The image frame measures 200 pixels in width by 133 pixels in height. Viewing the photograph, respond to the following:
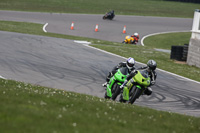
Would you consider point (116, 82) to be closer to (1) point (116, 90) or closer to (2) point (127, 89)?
(1) point (116, 90)

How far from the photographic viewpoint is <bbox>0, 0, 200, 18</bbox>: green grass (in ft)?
153

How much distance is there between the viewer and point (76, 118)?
22.9 feet

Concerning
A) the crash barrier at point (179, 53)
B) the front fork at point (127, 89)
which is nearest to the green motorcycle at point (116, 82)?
the front fork at point (127, 89)

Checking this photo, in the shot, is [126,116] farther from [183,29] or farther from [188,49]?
[183,29]

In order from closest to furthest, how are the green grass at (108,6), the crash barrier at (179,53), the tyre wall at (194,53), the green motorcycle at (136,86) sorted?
the green motorcycle at (136,86) → the tyre wall at (194,53) → the crash barrier at (179,53) → the green grass at (108,6)

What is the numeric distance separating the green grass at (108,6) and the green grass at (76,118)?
1453 inches

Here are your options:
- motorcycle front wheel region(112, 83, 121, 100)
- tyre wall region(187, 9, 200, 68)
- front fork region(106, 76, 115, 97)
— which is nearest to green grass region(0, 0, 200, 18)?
tyre wall region(187, 9, 200, 68)

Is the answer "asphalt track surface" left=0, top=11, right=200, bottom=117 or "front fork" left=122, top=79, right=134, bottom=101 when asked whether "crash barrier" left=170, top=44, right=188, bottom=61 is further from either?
"front fork" left=122, top=79, right=134, bottom=101

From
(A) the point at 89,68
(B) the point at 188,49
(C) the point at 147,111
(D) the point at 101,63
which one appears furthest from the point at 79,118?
(B) the point at 188,49

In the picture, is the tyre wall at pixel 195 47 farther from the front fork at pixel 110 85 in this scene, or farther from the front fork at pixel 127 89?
the front fork at pixel 127 89

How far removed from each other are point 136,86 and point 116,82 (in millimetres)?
802

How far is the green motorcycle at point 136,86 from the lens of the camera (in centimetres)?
1141

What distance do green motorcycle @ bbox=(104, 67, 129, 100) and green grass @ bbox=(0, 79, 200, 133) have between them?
247 centimetres

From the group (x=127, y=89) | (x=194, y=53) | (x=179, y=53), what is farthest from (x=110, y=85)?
(x=179, y=53)
